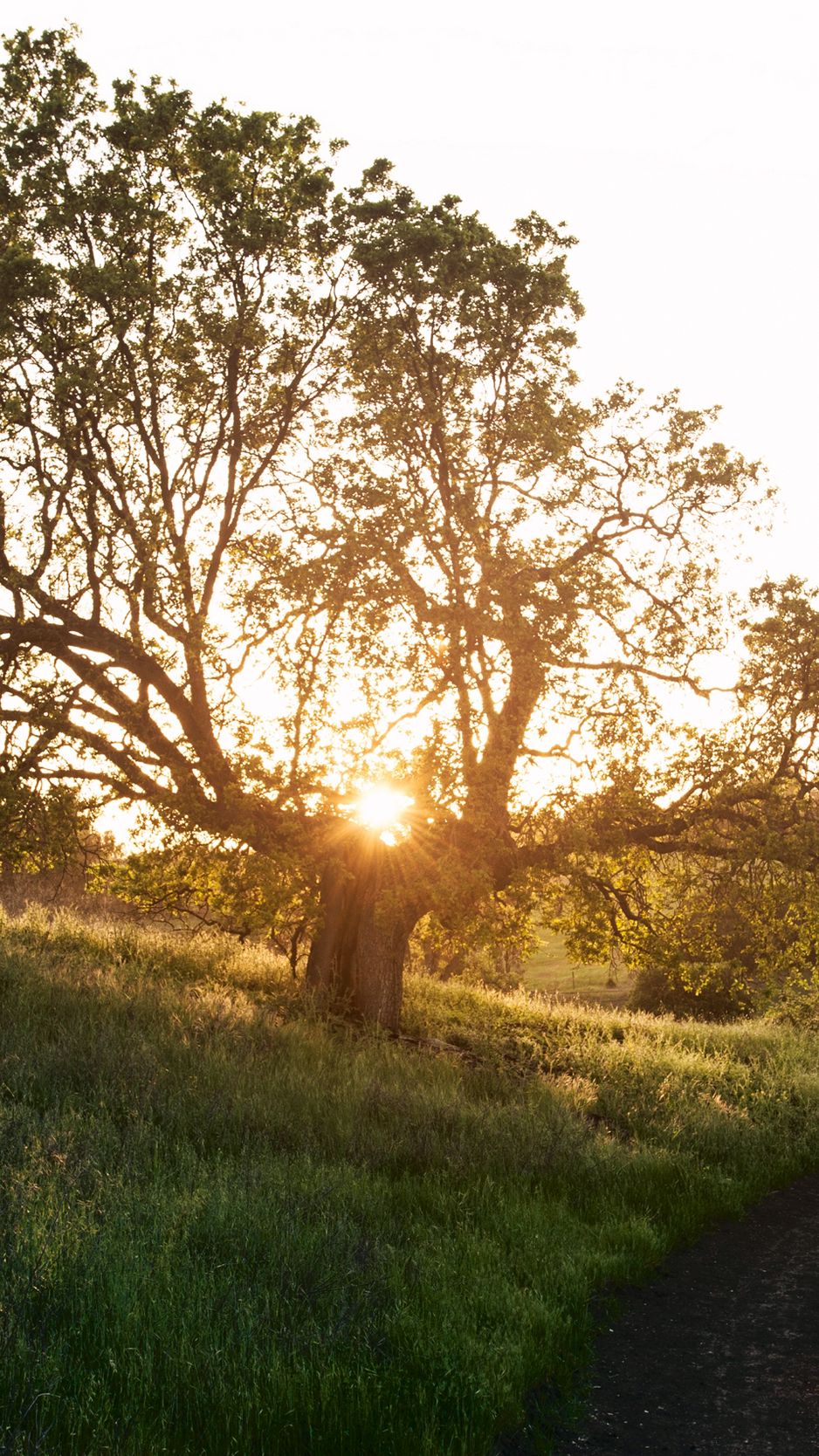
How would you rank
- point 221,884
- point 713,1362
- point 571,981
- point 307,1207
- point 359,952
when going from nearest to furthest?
point 713,1362, point 307,1207, point 221,884, point 359,952, point 571,981

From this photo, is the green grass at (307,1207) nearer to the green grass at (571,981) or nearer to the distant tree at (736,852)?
the distant tree at (736,852)

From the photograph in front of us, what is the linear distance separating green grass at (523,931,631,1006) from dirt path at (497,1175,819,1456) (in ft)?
129

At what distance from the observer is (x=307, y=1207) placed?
8039 millimetres

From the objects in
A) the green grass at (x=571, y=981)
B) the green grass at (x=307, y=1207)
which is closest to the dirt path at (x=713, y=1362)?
the green grass at (x=307, y=1207)

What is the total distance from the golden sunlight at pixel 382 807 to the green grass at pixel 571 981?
33315mm

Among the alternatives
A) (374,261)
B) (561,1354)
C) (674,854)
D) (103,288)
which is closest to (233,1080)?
(561,1354)

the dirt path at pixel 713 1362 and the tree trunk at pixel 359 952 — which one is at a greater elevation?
the tree trunk at pixel 359 952

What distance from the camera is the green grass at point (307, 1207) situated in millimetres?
5238

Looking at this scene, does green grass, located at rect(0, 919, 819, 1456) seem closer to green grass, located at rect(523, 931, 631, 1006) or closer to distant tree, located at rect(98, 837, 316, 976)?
distant tree, located at rect(98, 837, 316, 976)

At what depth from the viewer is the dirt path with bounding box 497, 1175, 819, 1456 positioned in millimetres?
5824

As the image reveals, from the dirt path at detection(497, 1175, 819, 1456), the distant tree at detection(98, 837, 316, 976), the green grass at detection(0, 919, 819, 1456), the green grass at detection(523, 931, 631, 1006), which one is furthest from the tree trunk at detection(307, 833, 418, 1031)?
the green grass at detection(523, 931, 631, 1006)

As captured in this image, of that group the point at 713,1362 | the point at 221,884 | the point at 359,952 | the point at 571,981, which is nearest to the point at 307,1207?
the point at 713,1362

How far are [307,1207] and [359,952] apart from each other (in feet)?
34.8

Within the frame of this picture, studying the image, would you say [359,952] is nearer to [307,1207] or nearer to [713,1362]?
[307,1207]
